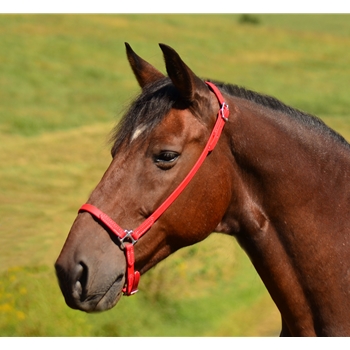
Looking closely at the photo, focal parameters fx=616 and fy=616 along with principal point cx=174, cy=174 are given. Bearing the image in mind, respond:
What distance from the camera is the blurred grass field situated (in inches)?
339

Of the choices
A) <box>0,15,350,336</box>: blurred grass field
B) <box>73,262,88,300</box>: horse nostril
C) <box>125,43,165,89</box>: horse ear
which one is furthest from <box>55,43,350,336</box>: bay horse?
<box>0,15,350,336</box>: blurred grass field

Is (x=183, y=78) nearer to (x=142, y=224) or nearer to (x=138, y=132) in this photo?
(x=138, y=132)

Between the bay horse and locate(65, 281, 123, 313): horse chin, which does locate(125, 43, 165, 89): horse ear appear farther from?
locate(65, 281, 123, 313): horse chin

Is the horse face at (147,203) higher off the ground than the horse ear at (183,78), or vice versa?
the horse ear at (183,78)

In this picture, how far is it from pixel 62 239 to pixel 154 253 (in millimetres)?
6576

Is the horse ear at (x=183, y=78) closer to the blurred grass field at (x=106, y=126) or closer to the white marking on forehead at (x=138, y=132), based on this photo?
the white marking on forehead at (x=138, y=132)

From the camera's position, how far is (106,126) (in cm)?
2023

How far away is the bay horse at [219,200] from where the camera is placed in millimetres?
3568

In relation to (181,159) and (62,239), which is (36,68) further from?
(181,159)

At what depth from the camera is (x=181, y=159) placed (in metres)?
3.69

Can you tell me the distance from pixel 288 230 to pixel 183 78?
45.4 inches

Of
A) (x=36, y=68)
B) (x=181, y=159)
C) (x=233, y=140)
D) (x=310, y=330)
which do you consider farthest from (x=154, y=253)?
(x=36, y=68)

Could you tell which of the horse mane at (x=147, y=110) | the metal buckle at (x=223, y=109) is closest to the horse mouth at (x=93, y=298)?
the horse mane at (x=147, y=110)

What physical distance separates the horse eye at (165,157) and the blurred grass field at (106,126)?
477mm
